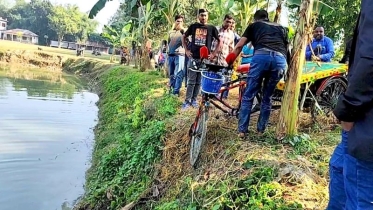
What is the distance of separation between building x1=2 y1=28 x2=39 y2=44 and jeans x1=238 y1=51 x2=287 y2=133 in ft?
198

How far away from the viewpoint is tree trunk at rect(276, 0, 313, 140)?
3898mm

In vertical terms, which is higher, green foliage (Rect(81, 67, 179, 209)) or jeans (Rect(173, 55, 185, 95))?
jeans (Rect(173, 55, 185, 95))

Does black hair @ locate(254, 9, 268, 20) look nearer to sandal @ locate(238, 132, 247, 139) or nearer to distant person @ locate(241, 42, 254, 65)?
sandal @ locate(238, 132, 247, 139)

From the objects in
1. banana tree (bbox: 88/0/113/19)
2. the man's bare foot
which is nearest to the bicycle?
the man's bare foot

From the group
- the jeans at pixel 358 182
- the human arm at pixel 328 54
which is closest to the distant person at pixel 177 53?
the human arm at pixel 328 54

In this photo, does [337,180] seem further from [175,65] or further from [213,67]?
[175,65]

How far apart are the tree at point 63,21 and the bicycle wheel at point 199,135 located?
55.4 meters

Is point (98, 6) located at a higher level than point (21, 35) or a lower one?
higher

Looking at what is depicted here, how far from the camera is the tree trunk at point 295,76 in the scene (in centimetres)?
390

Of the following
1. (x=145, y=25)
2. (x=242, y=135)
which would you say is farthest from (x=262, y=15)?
(x=145, y=25)

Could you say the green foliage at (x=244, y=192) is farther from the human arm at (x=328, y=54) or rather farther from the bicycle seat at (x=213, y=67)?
the human arm at (x=328, y=54)

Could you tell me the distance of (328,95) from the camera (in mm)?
5102

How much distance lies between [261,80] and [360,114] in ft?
7.99

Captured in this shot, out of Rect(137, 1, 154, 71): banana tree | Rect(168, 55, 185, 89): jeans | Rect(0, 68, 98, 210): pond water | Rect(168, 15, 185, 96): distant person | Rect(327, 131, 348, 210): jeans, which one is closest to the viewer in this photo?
Rect(327, 131, 348, 210): jeans
